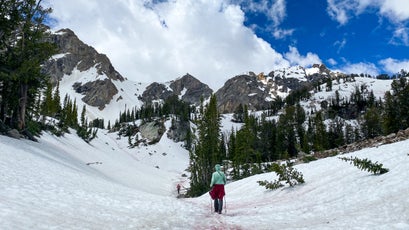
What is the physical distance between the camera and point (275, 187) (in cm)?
1936

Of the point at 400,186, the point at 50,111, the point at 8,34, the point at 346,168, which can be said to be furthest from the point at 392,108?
the point at 50,111

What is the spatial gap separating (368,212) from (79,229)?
844 cm

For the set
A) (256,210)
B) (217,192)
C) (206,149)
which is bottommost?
(256,210)

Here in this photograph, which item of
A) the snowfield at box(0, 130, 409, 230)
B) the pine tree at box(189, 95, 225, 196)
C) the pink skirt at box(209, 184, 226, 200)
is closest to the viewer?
the snowfield at box(0, 130, 409, 230)

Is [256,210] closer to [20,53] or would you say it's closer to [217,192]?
[217,192]

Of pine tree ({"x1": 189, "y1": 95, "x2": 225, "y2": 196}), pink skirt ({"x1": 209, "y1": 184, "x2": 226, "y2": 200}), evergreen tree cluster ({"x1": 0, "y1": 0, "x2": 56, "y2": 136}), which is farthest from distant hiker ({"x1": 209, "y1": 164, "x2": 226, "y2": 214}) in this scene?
pine tree ({"x1": 189, "y1": 95, "x2": 225, "y2": 196})

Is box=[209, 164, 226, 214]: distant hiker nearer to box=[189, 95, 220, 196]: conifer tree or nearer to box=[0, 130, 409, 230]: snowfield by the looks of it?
box=[0, 130, 409, 230]: snowfield

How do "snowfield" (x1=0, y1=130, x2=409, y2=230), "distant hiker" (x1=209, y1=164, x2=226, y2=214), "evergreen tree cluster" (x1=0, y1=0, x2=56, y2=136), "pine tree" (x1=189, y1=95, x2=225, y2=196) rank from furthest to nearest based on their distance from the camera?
"pine tree" (x1=189, y1=95, x2=225, y2=196) < "evergreen tree cluster" (x1=0, y1=0, x2=56, y2=136) < "distant hiker" (x1=209, y1=164, x2=226, y2=214) < "snowfield" (x1=0, y1=130, x2=409, y2=230)

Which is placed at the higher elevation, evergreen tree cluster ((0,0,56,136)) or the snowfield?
evergreen tree cluster ((0,0,56,136))

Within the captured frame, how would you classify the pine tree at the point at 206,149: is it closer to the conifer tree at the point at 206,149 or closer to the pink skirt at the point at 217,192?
the conifer tree at the point at 206,149

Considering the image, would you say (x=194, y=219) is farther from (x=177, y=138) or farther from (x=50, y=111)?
(x=177, y=138)

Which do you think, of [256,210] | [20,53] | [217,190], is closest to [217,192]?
[217,190]

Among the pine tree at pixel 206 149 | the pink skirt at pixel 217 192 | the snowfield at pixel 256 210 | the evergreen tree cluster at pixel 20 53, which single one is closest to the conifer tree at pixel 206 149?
the pine tree at pixel 206 149

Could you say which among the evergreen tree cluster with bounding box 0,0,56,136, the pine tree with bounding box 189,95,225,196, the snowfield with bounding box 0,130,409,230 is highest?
the evergreen tree cluster with bounding box 0,0,56,136
